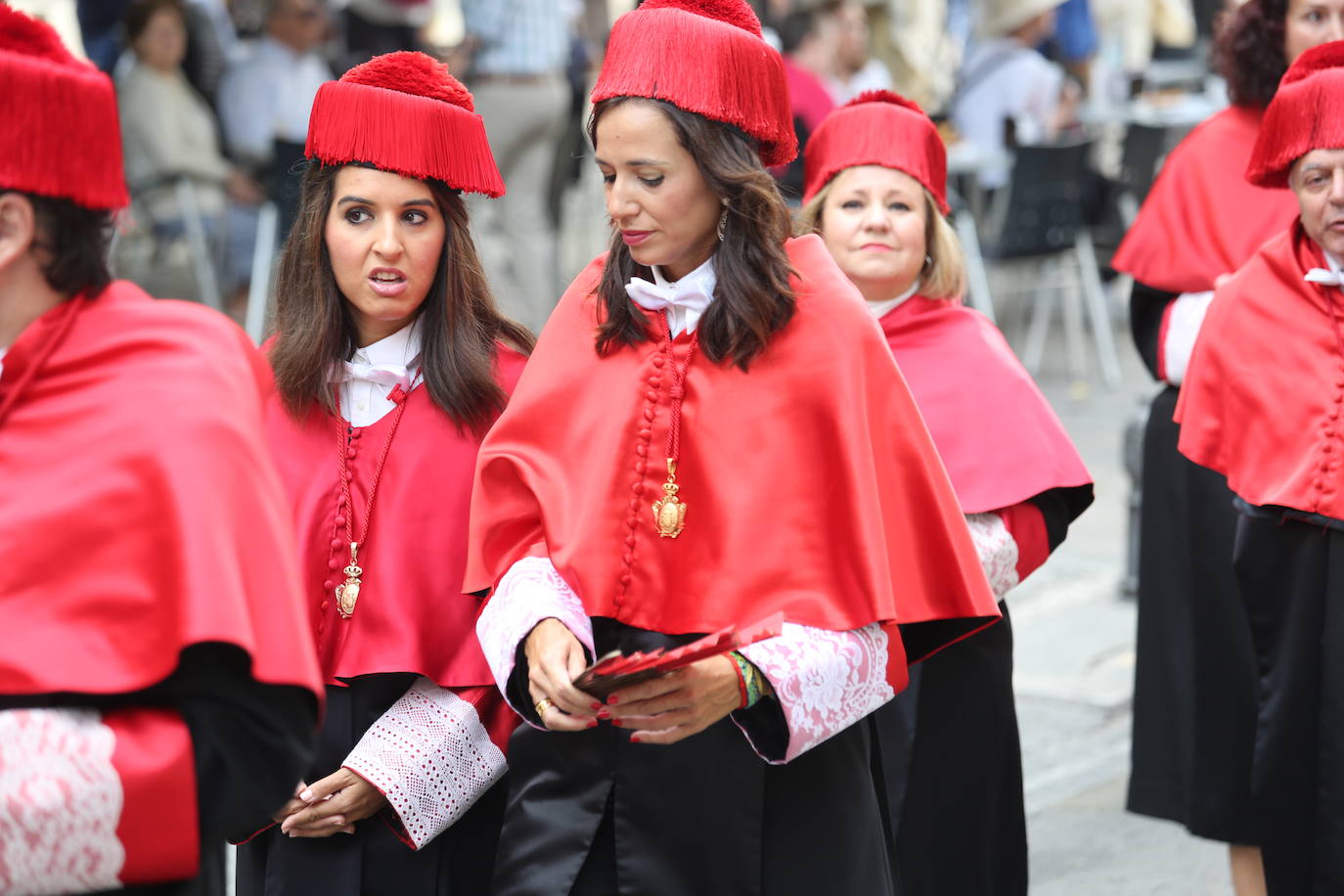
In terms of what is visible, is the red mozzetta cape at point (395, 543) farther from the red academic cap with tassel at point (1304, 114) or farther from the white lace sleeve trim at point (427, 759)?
the red academic cap with tassel at point (1304, 114)

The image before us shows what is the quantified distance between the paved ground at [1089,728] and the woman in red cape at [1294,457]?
3.70ft

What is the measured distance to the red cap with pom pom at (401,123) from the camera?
113 inches

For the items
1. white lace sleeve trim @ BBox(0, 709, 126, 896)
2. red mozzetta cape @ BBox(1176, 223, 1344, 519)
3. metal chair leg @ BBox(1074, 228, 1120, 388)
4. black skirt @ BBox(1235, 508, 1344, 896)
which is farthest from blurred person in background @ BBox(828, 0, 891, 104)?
white lace sleeve trim @ BBox(0, 709, 126, 896)

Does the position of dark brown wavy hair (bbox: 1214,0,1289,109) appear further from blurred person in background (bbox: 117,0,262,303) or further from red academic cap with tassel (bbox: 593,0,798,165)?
blurred person in background (bbox: 117,0,262,303)

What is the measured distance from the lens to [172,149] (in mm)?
9398

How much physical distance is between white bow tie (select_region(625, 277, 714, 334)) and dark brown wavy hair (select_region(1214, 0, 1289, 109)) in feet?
7.48

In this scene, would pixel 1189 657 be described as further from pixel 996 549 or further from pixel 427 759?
pixel 427 759

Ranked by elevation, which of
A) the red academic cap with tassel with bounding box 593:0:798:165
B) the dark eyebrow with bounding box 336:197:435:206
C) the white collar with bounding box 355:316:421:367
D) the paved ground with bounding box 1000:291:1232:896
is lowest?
the paved ground with bounding box 1000:291:1232:896

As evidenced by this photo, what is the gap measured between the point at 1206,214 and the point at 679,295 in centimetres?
233

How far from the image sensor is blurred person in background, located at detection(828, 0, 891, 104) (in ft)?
38.0

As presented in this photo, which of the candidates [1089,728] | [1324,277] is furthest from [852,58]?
[1324,277]

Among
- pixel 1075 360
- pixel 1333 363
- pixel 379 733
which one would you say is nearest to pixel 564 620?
pixel 379 733

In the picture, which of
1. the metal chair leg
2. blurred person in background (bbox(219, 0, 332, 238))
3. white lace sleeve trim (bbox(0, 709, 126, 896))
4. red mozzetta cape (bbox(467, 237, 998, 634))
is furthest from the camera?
the metal chair leg

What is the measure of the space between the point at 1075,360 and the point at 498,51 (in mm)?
4354
